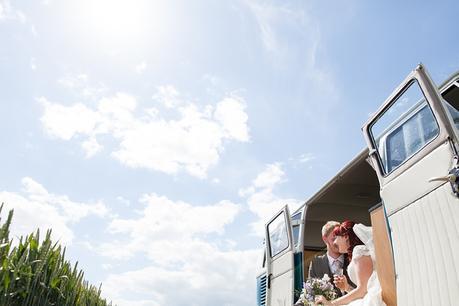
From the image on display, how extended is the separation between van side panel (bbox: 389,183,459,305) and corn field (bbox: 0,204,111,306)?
3.27 metres

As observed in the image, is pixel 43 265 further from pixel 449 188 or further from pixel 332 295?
pixel 449 188

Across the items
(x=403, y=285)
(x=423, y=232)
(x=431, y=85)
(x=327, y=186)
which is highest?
(x=327, y=186)

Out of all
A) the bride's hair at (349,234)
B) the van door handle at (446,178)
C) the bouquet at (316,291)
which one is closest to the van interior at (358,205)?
the bride's hair at (349,234)

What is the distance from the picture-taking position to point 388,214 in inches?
114

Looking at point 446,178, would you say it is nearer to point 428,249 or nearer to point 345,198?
point 428,249

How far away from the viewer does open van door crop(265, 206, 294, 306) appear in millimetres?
4941

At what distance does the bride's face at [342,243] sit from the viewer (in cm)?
470

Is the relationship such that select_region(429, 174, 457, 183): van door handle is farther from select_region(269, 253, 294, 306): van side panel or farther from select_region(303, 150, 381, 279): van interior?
select_region(269, 253, 294, 306): van side panel

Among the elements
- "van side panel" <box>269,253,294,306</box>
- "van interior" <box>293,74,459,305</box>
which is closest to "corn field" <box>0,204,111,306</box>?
"van side panel" <box>269,253,294,306</box>

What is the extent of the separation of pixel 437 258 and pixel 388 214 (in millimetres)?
586

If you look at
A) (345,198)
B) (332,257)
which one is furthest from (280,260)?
(345,198)

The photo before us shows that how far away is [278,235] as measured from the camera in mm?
5617

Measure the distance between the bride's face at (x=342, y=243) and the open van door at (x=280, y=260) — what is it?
0.56 meters

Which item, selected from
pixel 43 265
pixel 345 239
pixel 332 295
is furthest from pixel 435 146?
pixel 43 265
